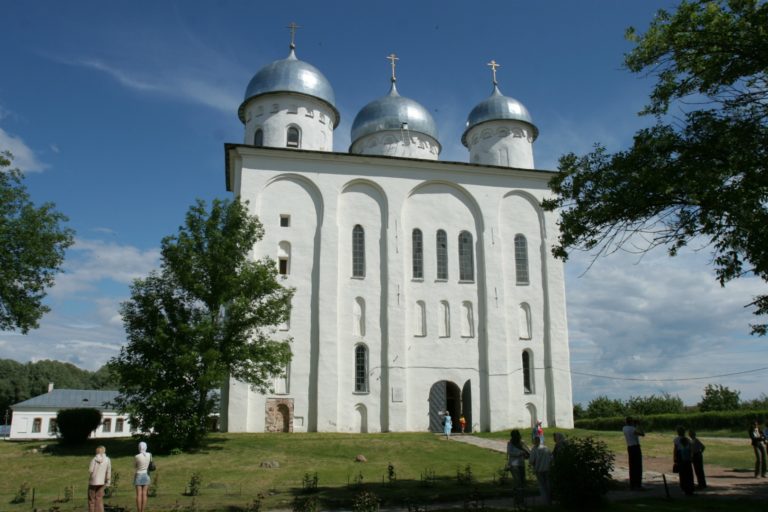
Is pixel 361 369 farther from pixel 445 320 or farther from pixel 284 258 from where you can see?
pixel 284 258

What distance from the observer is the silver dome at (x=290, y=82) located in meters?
30.2

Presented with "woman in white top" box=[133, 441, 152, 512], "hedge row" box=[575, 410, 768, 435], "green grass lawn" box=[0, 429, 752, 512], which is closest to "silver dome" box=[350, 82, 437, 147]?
"green grass lawn" box=[0, 429, 752, 512]

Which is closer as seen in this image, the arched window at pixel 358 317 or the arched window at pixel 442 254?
the arched window at pixel 358 317

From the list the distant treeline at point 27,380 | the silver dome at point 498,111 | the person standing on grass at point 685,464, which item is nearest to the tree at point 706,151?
the person standing on grass at point 685,464

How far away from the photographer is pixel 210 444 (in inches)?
796

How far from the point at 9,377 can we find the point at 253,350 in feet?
184

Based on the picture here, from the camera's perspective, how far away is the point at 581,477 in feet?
33.1

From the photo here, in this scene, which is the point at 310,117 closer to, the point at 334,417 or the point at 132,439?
the point at 334,417

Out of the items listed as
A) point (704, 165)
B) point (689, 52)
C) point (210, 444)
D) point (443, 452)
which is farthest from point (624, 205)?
point (210, 444)

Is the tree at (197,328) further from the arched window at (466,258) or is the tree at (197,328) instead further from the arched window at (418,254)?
the arched window at (466,258)

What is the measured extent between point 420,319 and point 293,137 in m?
10.8

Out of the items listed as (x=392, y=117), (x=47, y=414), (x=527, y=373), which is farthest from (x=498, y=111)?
(x=47, y=414)

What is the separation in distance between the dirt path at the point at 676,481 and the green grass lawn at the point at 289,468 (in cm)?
129

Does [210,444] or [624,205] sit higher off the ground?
[624,205]
